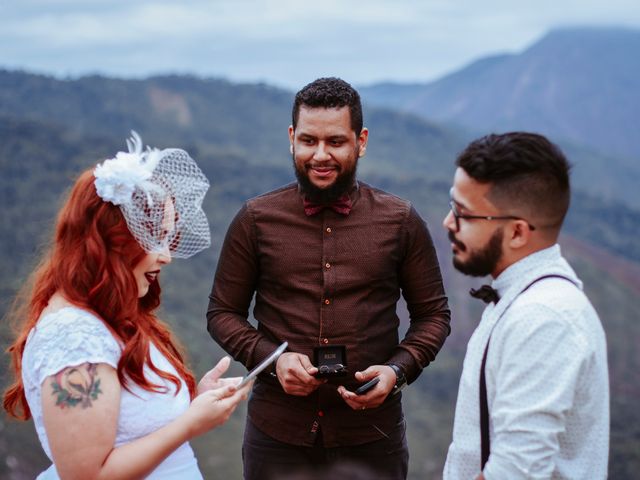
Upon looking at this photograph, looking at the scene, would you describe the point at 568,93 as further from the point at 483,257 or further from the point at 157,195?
the point at 157,195

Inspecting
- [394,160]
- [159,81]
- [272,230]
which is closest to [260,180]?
[394,160]

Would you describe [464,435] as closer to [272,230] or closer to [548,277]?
[548,277]

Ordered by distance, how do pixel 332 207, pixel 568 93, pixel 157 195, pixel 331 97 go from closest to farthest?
pixel 157 195
pixel 331 97
pixel 332 207
pixel 568 93

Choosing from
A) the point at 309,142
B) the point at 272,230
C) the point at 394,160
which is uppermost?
the point at 309,142

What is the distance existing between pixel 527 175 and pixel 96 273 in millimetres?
1345

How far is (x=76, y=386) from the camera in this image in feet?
7.38

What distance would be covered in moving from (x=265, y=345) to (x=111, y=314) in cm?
91

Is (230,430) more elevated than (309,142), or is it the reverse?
(309,142)

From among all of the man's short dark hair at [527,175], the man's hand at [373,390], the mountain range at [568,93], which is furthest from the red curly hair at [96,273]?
the mountain range at [568,93]

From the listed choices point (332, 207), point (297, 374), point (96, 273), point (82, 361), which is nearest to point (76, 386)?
point (82, 361)

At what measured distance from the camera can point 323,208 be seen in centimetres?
330

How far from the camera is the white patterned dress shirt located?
2.12 m

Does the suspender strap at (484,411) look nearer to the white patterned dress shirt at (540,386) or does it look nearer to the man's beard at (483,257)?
the white patterned dress shirt at (540,386)

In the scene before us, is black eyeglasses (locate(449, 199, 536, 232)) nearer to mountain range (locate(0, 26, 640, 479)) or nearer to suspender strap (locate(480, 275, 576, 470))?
suspender strap (locate(480, 275, 576, 470))
